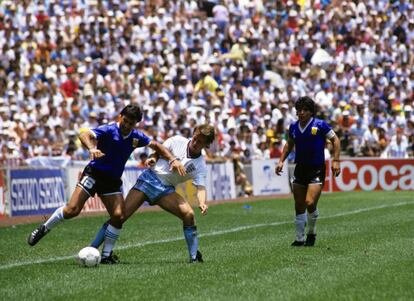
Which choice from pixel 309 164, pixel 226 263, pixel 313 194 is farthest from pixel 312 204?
pixel 226 263

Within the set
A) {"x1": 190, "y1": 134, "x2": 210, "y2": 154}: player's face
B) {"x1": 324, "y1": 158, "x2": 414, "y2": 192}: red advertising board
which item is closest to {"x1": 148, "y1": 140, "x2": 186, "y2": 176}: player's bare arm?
{"x1": 190, "y1": 134, "x2": 210, "y2": 154}: player's face

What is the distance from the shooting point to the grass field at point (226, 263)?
9.80 m

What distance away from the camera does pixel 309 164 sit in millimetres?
14930

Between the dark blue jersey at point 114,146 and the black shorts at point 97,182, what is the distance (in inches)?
2.5

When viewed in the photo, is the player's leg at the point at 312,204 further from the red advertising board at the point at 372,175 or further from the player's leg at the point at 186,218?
the red advertising board at the point at 372,175

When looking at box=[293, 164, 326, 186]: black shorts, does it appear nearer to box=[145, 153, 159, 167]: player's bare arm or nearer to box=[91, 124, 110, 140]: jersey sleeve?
box=[145, 153, 159, 167]: player's bare arm

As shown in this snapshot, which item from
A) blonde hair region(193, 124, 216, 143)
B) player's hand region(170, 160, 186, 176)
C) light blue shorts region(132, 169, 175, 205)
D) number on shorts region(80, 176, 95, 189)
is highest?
blonde hair region(193, 124, 216, 143)

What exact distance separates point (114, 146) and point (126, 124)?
0.35 meters

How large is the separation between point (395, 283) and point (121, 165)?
13.0ft

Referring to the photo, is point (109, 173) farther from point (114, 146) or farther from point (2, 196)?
point (2, 196)

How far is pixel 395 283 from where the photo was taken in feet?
33.7

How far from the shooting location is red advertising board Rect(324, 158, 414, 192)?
32.8 meters

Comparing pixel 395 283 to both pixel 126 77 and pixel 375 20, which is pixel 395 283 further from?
pixel 375 20

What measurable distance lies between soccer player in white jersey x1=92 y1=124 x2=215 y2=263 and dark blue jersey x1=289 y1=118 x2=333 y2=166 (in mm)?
2515
